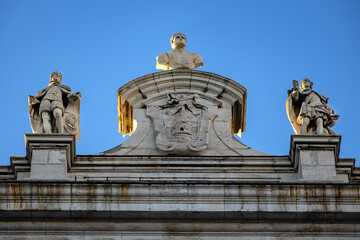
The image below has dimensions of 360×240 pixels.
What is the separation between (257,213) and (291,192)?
30.3 inches

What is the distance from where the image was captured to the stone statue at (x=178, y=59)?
92.3 ft

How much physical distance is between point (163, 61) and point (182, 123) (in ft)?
9.15

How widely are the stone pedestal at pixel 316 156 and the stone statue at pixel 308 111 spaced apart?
0.68 meters

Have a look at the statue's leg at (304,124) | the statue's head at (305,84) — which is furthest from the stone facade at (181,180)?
the statue's head at (305,84)

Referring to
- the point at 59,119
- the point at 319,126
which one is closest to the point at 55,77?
the point at 59,119

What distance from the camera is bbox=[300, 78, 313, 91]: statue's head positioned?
2677 centimetres

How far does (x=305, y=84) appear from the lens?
88.0 ft

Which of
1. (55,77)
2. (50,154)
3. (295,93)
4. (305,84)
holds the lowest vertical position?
(50,154)

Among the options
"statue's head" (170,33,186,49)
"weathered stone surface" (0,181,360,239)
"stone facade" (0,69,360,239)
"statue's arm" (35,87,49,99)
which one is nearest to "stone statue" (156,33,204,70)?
"statue's head" (170,33,186,49)

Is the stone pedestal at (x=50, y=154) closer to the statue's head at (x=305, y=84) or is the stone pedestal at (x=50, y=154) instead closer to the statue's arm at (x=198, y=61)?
the statue's arm at (x=198, y=61)

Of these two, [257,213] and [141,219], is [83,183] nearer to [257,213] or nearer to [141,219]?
[141,219]

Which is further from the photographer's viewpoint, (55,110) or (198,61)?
(198,61)

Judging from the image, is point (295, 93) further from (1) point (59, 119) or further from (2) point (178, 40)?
(1) point (59, 119)

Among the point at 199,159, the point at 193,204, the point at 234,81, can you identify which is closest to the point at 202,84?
the point at 234,81
